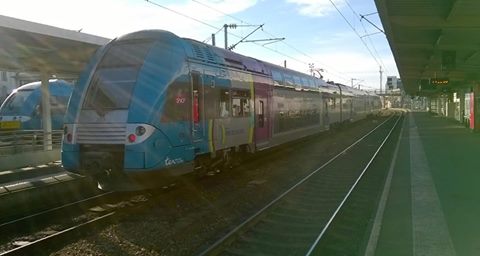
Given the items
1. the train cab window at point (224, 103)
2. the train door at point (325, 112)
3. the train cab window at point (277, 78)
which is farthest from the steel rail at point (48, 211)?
the train door at point (325, 112)

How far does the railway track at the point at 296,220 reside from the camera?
7.03 m

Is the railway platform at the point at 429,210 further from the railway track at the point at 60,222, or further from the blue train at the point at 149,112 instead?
the railway track at the point at 60,222

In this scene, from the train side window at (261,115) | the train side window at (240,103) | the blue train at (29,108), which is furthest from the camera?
the blue train at (29,108)

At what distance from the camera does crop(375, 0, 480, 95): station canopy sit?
44.4ft

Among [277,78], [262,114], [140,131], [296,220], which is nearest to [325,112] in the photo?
[277,78]

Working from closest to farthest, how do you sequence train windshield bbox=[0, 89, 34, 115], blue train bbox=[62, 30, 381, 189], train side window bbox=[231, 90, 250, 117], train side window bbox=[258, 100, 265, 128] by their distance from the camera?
blue train bbox=[62, 30, 381, 189]
train side window bbox=[231, 90, 250, 117]
train side window bbox=[258, 100, 265, 128]
train windshield bbox=[0, 89, 34, 115]

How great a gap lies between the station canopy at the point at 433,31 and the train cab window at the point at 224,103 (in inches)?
172

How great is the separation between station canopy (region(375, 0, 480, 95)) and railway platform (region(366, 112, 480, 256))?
4442mm

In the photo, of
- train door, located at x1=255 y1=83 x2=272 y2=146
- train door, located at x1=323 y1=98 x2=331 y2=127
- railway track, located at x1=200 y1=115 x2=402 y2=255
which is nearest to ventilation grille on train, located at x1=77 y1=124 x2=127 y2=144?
railway track, located at x1=200 y1=115 x2=402 y2=255

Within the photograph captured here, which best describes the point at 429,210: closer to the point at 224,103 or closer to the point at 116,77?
the point at 224,103

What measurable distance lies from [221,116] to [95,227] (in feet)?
14.2

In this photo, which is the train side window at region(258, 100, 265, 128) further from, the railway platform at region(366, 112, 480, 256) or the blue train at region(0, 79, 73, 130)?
the blue train at region(0, 79, 73, 130)

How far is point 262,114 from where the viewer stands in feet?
49.2

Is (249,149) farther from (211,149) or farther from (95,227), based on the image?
(95,227)
